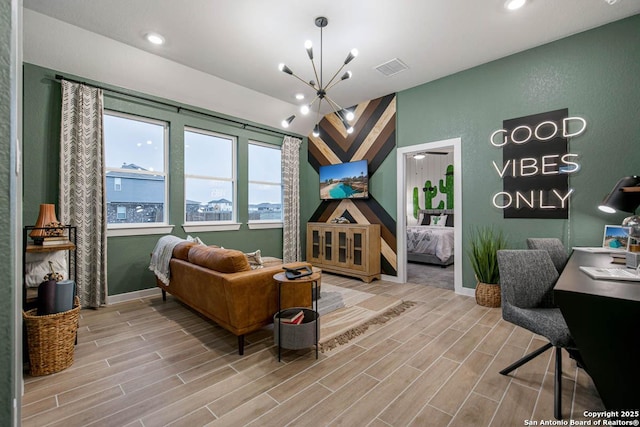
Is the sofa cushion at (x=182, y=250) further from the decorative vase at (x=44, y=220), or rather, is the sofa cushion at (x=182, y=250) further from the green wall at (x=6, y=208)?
the green wall at (x=6, y=208)

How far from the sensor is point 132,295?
3732 millimetres

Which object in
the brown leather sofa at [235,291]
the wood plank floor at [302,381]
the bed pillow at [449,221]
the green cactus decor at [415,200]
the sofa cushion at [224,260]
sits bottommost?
the wood plank floor at [302,381]

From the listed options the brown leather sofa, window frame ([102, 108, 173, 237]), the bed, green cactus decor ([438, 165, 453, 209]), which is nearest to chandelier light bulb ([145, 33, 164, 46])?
window frame ([102, 108, 173, 237])

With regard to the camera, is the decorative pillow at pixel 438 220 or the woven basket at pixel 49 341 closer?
the woven basket at pixel 49 341

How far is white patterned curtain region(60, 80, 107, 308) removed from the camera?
10.6 feet

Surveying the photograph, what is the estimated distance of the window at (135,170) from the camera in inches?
146

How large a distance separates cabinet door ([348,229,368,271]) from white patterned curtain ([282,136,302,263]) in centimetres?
132

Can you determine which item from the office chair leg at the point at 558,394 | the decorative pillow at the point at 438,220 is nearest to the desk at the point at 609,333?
the office chair leg at the point at 558,394

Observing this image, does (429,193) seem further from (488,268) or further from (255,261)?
(255,261)

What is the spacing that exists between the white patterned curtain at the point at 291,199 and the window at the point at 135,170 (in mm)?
2129


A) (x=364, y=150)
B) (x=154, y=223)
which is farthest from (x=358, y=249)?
(x=154, y=223)

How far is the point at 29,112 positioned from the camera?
10.1ft

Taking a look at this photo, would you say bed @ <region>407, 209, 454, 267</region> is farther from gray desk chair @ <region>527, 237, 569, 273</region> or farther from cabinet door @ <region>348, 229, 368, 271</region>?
gray desk chair @ <region>527, 237, 569, 273</region>

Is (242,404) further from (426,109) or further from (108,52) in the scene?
(426,109)
